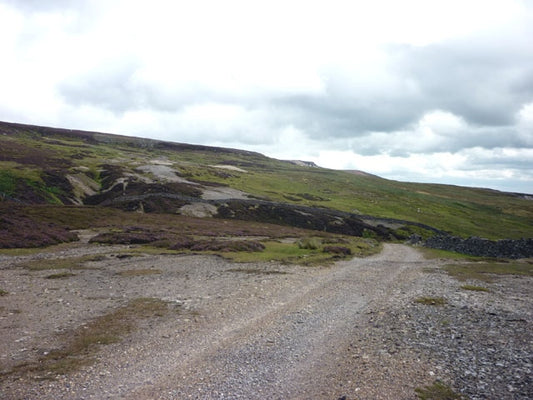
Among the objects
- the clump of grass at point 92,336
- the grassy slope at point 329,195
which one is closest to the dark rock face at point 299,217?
the grassy slope at point 329,195

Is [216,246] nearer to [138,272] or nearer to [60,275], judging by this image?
[138,272]

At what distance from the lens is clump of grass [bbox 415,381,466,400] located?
33.3 feet

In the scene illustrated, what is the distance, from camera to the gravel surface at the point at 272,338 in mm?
10645

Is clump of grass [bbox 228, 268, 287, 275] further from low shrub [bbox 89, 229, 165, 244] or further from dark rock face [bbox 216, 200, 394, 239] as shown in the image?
dark rock face [bbox 216, 200, 394, 239]

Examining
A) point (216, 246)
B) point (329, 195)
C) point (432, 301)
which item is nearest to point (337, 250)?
point (216, 246)

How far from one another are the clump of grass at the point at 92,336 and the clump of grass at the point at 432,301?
49.1 ft

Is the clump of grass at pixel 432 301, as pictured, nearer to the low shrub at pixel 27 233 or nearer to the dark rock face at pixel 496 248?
the low shrub at pixel 27 233

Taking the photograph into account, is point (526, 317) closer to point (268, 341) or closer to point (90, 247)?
point (268, 341)

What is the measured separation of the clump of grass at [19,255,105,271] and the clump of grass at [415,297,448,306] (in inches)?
1018

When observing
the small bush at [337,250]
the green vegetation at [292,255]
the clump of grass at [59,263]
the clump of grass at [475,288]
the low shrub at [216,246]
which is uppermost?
the clump of grass at [475,288]

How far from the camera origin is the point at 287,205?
92625mm

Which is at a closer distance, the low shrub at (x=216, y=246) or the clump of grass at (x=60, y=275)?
the clump of grass at (x=60, y=275)

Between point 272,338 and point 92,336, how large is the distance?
7.34 metres

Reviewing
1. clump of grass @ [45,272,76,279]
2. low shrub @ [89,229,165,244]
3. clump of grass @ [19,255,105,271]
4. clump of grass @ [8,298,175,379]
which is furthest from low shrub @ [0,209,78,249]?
clump of grass @ [8,298,175,379]
